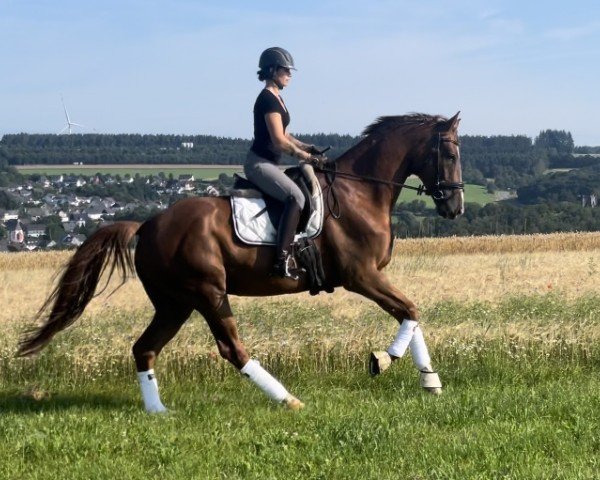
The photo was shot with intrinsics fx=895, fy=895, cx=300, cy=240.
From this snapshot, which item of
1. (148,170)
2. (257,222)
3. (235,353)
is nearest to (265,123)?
(257,222)

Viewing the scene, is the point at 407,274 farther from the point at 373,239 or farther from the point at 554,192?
the point at 554,192

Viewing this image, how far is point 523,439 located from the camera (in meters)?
6.61

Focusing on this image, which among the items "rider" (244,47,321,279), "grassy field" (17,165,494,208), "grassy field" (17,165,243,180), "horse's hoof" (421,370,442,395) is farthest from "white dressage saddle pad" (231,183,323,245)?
"grassy field" (17,165,243,180)

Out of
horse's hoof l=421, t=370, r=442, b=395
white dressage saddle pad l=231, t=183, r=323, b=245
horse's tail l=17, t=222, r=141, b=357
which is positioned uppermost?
white dressage saddle pad l=231, t=183, r=323, b=245

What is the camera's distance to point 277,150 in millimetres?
8711

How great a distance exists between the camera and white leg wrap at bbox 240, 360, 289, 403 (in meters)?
8.38

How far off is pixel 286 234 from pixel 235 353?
4.07 ft

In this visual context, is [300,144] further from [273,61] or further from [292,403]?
[292,403]

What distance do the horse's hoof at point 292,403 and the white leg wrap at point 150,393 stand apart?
1164 millimetres

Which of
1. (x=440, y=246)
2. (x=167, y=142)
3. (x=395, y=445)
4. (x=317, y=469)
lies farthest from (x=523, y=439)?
(x=167, y=142)

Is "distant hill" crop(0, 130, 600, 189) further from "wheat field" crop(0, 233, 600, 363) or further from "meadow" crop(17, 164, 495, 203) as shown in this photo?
"wheat field" crop(0, 233, 600, 363)

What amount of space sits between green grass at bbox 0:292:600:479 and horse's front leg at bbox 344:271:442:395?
0.22 m

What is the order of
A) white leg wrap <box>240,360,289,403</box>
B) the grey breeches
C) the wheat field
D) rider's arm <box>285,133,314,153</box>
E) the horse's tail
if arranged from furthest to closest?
1. the wheat field
2. the horse's tail
3. rider's arm <box>285,133,314,153</box>
4. the grey breeches
5. white leg wrap <box>240,360,289,403</box>

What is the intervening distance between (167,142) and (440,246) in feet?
274
